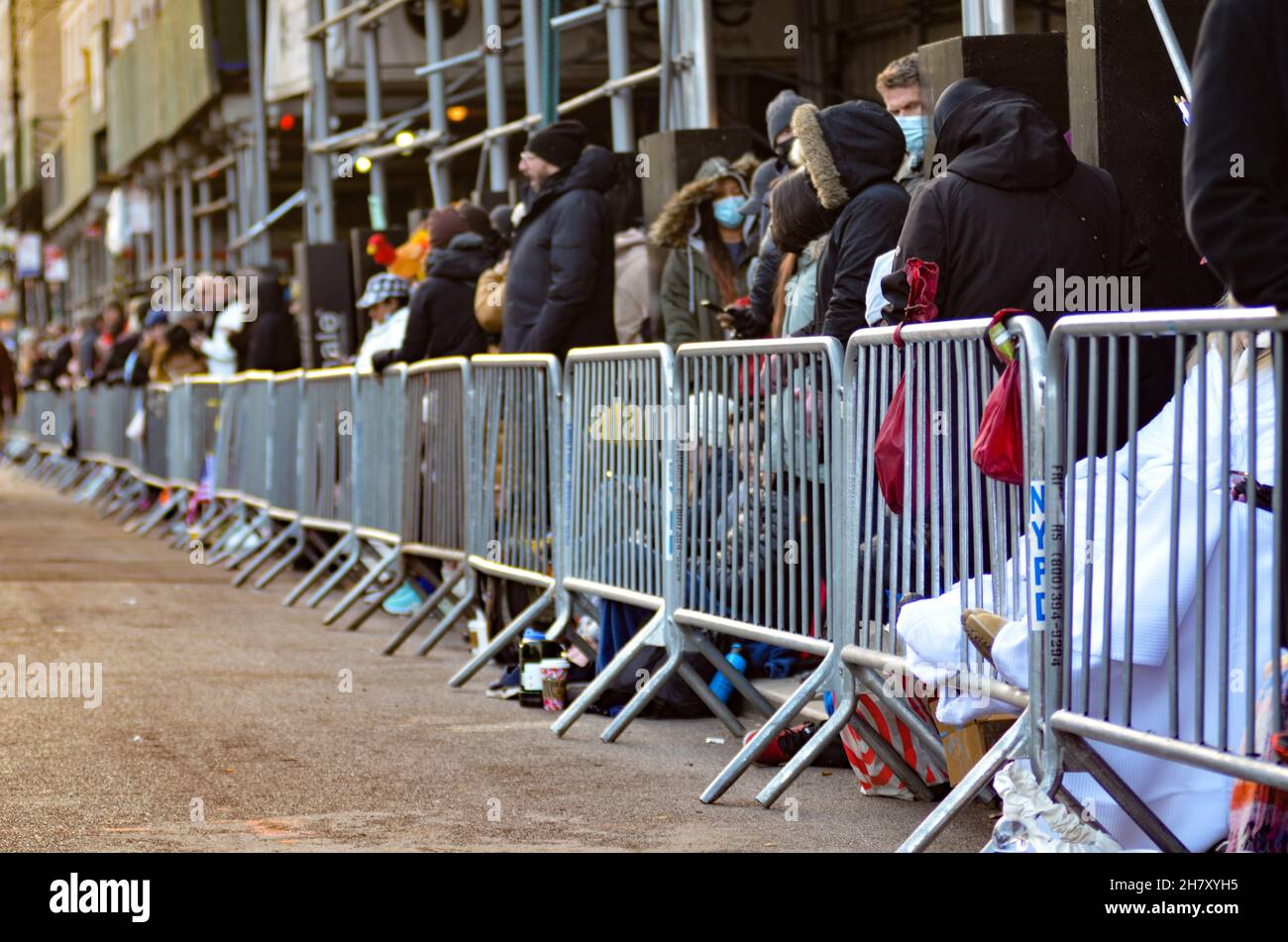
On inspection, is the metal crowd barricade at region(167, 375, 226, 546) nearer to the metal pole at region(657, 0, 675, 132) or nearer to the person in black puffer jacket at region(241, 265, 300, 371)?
the person in black puffer jacket at region(241, 265, 300, 371)

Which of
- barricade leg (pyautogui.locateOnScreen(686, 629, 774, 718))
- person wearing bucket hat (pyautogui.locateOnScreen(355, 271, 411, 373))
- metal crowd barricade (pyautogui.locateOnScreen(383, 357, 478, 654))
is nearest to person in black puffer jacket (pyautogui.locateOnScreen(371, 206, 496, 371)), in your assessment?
person wearing bucket hat (pyautogui.locateOnScreen(355, 271, 411, 373))

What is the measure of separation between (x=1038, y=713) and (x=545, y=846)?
1.43 metres

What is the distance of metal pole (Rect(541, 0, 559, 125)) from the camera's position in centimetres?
1627

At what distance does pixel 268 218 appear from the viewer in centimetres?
2762

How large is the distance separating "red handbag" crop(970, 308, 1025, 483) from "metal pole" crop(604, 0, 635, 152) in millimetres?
9937

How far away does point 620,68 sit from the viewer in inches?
621

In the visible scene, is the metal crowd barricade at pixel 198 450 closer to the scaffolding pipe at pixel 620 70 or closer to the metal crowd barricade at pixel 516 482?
the scaffolding pipe at pixel 620 70

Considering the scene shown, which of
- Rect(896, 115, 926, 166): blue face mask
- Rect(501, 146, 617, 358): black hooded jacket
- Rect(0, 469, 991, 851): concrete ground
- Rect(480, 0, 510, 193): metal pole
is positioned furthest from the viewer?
Rect(480, 0, 510, 193): metal pole

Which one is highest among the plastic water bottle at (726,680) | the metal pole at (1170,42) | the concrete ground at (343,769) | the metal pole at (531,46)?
the metal pole at (531,46)

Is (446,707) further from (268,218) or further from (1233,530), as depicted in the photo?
(268,218)

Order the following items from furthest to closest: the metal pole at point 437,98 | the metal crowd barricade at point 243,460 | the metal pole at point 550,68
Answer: the metal pole at point 437,98 → the metal pole at point 550,68 → the metal crowd barricade at point 243,460

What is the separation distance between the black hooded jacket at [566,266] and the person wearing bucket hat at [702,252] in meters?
0.57

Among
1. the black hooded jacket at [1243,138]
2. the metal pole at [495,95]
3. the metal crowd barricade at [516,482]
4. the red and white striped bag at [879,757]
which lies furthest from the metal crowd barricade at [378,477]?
the black hooded jacket at [1243,138]

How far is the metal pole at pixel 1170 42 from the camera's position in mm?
7895
